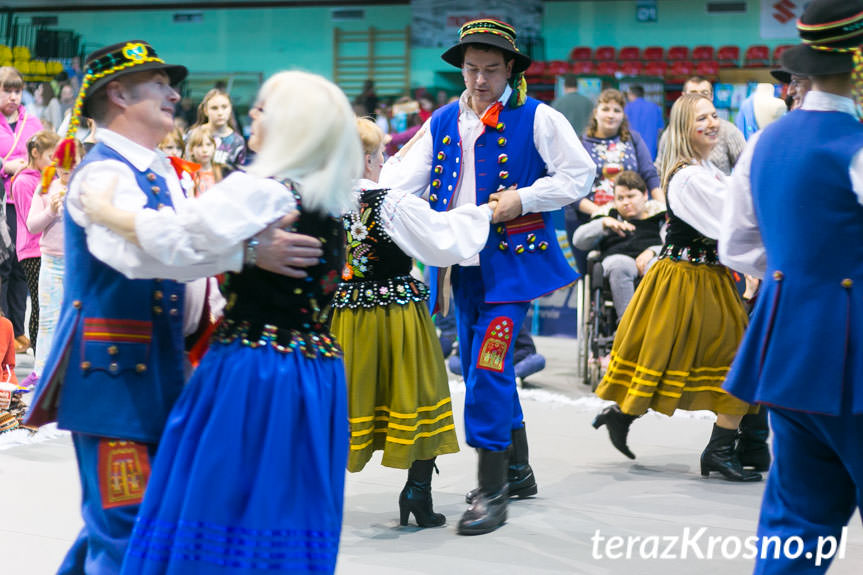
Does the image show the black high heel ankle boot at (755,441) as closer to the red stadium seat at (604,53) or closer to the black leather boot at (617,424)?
the black leather boot at (617,424)

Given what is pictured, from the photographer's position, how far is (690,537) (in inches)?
157

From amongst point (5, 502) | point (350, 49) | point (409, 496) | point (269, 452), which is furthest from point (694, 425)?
point (350, 49)

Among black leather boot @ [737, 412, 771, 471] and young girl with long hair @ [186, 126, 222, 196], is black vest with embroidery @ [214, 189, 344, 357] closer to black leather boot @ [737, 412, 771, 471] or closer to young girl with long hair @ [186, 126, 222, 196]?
black leather boot @ [737, 412, 771, 471]

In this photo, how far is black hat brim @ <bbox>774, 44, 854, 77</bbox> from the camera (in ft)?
8.82

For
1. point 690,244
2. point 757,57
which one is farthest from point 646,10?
point 690,244

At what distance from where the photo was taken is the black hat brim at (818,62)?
8.82 ft

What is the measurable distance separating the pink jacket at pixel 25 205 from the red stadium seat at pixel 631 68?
10.4m

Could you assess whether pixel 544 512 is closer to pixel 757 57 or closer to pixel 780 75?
pixel 780 75

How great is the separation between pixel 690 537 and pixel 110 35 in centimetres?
1762

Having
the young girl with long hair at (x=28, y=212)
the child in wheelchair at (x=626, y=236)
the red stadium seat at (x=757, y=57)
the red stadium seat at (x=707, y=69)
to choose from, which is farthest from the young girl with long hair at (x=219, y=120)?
the red stadium seat at (x=757, y=57)

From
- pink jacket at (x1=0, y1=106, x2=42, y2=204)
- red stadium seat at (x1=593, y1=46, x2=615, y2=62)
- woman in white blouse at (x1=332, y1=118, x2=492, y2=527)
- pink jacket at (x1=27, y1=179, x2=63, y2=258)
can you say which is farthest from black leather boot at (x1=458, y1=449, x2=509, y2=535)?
red stadium seat at (x1=593, y1=46, x2=615, y2=62)

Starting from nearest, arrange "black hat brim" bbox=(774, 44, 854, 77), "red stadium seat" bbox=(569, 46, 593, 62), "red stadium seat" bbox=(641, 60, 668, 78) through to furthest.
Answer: "black hat brim" bbox=(774, 44, 854, 77), "red stadium seat" bbox=(641, 60, 668, 78), "red stadium seat" bbox=(569, 46, 593, 62)

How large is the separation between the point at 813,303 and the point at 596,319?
14.5ft

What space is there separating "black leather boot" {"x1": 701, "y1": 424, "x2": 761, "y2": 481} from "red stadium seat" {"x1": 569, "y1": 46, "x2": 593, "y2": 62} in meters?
12.2
